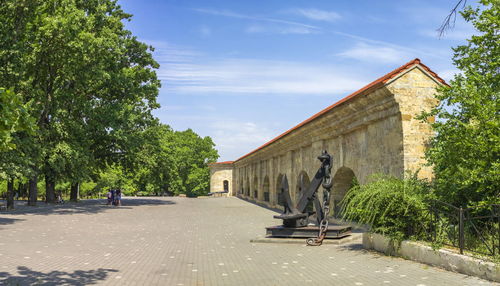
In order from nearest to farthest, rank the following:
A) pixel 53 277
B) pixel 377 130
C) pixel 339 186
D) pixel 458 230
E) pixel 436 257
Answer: pixel 53 277 < pixel 436 257 < pixel 458 230 < pixel 377 130 < pixel 339 186

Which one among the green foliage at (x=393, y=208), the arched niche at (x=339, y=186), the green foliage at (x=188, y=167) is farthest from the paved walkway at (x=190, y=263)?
the green foliage at (x=188, y=167)

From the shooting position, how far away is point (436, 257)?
692cm

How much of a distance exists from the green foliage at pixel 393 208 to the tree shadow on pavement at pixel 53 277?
16.5 ft

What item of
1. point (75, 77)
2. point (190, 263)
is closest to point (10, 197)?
point (75, 77)

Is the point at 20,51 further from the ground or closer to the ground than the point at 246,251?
further from the ground

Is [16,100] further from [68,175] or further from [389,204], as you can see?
[68,175]

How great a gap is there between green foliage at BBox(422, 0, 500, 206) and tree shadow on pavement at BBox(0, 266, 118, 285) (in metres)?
6.54

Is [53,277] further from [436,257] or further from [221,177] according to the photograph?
[221,177]

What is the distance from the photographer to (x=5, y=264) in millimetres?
7516

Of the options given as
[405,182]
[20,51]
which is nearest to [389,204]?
[405,182]

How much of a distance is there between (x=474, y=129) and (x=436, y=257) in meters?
2.46

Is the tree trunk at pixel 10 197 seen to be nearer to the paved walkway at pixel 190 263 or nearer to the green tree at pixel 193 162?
the paved walkway at pixel 190 263

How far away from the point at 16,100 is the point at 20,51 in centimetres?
1676

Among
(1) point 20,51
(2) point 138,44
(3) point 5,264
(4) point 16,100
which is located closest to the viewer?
(4) point 16,100
